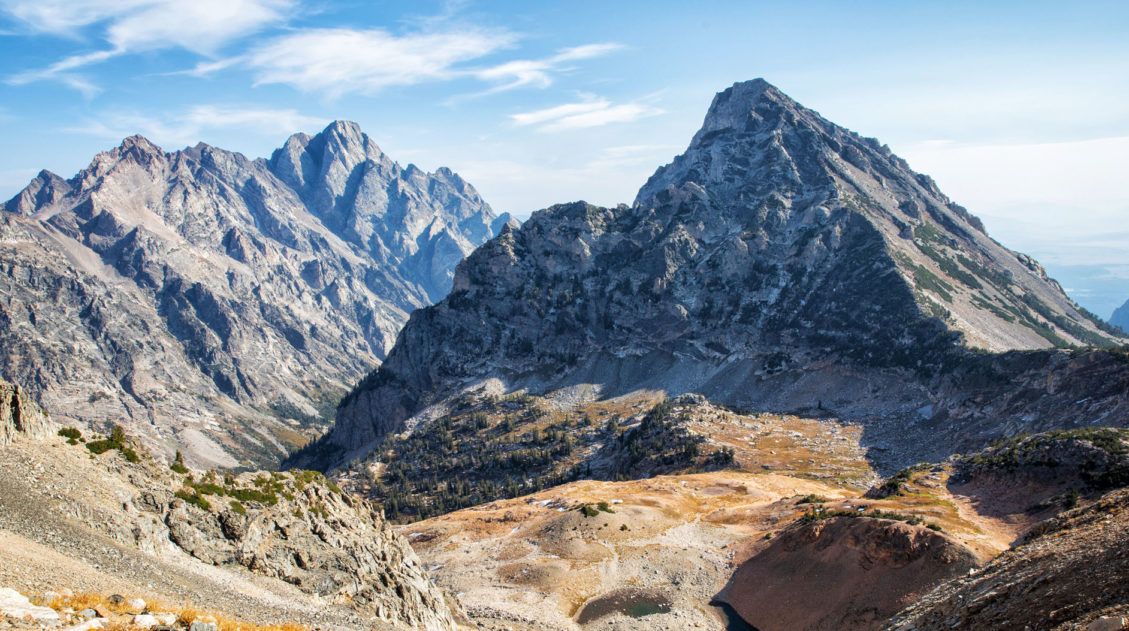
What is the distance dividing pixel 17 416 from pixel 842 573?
71.9 meters

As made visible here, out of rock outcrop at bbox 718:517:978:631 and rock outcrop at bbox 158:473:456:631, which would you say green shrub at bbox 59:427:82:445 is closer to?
rock outcrop at bbox 158:473:456:631

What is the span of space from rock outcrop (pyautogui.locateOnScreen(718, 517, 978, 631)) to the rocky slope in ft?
121

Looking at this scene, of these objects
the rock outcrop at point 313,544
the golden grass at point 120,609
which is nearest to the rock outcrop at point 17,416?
the rock outcrop at point 313,544

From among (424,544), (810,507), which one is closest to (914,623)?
(810,507)

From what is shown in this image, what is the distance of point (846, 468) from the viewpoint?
164 metres

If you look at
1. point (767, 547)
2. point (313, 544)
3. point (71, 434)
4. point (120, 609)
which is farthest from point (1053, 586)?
point (767, 547)

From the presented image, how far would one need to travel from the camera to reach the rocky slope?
3584 centimetres

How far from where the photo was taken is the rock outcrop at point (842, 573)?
216ft

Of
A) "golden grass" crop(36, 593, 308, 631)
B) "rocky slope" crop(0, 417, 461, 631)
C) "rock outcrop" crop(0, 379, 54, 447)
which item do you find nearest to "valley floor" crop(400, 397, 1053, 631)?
"rocky slope" crop(0, 417, 461, 631)

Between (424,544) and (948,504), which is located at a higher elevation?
(948,504)

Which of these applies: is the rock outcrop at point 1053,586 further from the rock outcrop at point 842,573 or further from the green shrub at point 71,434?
the green shrub at point 71,434

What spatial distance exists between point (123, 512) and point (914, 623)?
48.7 meters

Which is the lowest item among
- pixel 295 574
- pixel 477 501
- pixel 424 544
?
pixel 477 501

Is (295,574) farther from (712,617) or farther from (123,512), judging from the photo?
(712,617)
